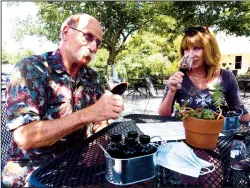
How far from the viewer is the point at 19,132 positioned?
1.40 metres

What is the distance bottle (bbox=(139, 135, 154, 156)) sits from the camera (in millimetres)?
1012

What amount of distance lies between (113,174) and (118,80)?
0.71 meters

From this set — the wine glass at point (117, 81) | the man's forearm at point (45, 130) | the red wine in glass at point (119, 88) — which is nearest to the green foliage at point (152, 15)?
the wine glass at point (117, 81)

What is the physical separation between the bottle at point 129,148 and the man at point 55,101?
1.30 feet

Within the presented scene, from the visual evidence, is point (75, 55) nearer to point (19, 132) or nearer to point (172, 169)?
point (19, 132)

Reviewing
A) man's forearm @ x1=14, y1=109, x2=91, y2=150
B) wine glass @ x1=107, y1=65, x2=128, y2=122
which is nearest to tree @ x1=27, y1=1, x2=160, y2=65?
wine glass @ x1=107, y1=65, x2=128, y2=122

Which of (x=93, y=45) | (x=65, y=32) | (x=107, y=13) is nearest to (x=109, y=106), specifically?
(x=93, y=45)

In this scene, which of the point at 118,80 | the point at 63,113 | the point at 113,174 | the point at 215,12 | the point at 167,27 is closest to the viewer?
the point at 113,174

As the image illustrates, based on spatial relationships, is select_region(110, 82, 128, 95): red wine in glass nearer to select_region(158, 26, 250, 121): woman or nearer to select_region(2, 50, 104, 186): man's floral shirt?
select_region(2, 50, 104, 186): man's floral shirt

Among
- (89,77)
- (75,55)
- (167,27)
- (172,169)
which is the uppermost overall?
(167,27)

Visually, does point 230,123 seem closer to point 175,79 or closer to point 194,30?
point 175,79

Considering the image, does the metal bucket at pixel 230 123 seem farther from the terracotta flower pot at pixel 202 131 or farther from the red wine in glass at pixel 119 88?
the red wine in glass at pixel 119 88

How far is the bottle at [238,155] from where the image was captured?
1.21 metres

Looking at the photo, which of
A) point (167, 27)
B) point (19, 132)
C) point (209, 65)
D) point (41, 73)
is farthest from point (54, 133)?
point (167, 27)
